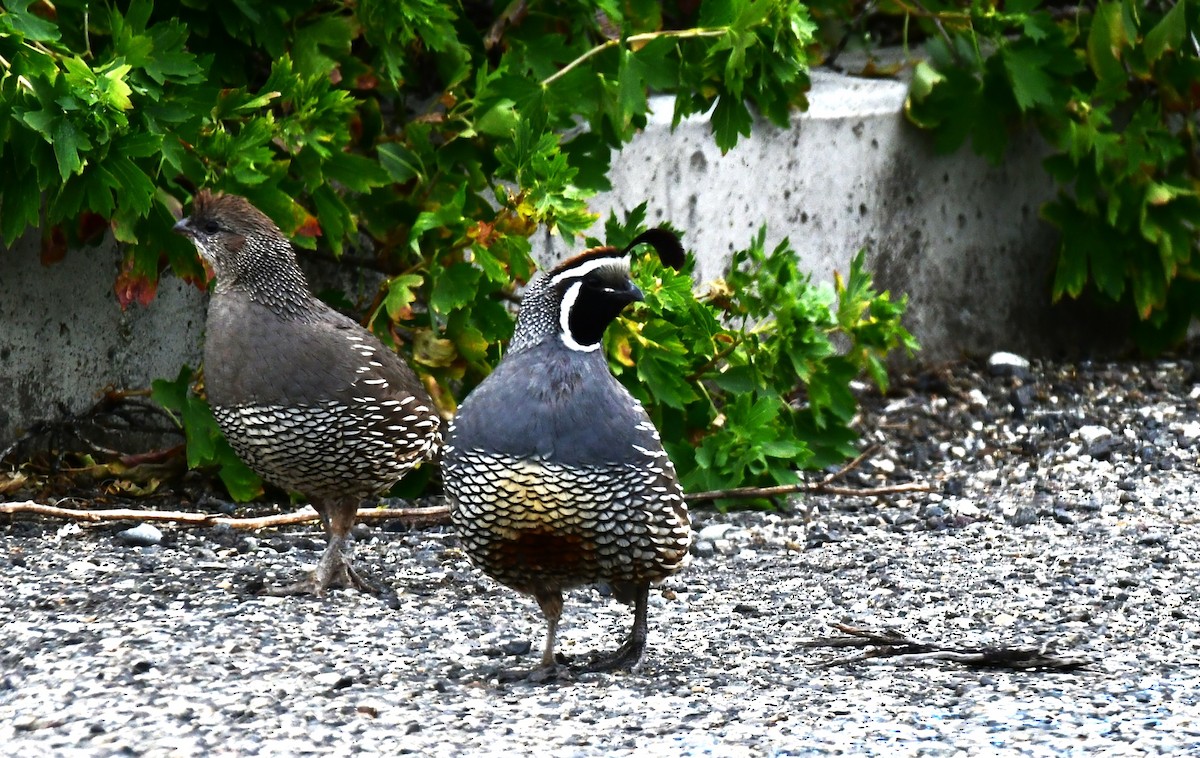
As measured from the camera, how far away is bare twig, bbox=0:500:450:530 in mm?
5516

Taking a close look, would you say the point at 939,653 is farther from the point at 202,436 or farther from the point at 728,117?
the point at 202,436

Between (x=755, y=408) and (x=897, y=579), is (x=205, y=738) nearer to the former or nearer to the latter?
(x=897, y=579)

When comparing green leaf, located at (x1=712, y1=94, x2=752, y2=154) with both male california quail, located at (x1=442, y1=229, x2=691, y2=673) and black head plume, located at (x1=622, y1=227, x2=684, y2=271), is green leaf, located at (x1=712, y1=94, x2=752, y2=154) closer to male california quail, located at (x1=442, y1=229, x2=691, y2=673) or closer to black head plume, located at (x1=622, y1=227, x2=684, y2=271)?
black head plume, located at (x1=622, y1=227, x2=684, y2=271)

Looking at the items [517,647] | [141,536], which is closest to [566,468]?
[517,647]

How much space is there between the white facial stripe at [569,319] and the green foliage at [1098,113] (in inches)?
146

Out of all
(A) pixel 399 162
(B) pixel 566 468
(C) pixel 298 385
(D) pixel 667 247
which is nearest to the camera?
(B) pixel 566 468

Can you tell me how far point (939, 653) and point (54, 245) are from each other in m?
3.16

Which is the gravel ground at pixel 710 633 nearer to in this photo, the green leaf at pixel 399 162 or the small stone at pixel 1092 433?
the small stone at pixel 1092 433

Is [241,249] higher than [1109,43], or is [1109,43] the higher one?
[1109,43]

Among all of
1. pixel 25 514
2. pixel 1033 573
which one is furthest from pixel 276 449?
pixel 1033 573

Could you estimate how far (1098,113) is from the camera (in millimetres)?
7949

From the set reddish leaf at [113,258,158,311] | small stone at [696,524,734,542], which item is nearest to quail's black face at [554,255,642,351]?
small stone at [696,524,734,542]

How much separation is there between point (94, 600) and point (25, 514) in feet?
3.23

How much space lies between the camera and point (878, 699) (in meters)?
4.17
